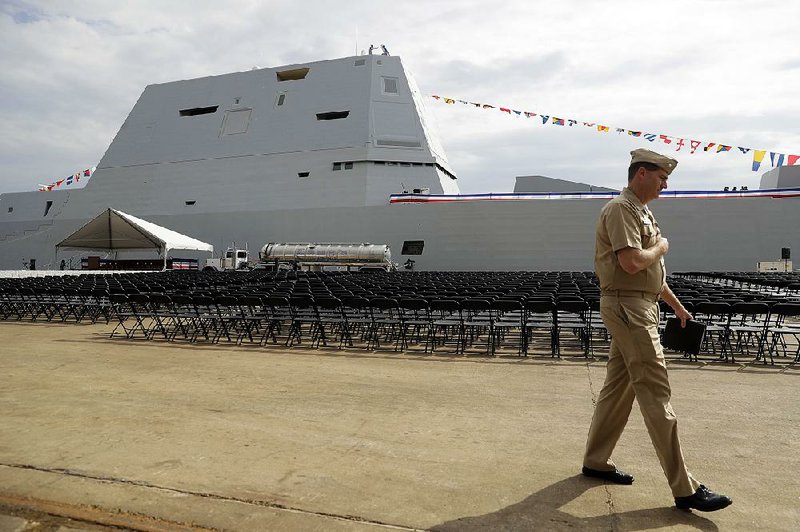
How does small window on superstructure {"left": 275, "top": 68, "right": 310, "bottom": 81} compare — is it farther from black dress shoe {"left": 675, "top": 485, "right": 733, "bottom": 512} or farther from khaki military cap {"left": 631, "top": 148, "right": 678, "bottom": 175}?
black dress shoe {"left": 675, "top": 485, "right": 733, "bottom": 512}

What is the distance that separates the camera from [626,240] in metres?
2.79

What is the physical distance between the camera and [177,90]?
38000mm

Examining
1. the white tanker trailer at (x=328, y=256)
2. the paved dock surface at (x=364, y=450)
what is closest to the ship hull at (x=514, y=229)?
the white tanker trailer at (x=328, y=256)

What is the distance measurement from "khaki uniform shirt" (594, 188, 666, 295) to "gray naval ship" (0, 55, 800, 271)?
87.7 feet

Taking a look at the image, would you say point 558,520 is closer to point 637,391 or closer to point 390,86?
point 637,391

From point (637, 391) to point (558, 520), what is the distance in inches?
28.8

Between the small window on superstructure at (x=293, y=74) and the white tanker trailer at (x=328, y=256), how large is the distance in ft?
39.7

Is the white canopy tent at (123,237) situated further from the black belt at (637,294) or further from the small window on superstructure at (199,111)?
the black belt at (637,294)

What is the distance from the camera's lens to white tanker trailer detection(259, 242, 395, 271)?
92.4 ft

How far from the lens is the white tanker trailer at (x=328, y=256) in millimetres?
28156

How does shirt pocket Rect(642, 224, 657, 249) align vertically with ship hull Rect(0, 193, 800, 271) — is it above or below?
below

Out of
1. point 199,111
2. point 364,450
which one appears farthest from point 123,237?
point 364,450

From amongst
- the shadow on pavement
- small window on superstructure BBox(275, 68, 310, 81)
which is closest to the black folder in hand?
the shadow on pavement

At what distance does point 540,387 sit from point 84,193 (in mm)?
39833
